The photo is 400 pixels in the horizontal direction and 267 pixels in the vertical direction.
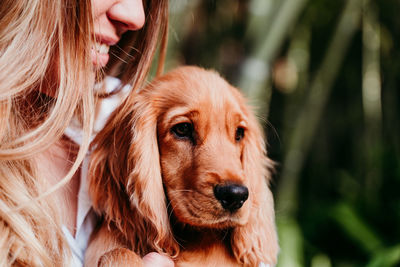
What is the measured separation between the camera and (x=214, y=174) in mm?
1301

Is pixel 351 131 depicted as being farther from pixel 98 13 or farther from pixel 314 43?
pixel 98 13

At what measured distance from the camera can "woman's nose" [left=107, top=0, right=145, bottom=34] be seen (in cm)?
141

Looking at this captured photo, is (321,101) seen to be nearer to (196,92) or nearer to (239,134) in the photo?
(239,134)

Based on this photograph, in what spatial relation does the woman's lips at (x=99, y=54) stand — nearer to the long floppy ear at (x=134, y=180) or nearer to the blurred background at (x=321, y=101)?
the long floppy ear at (x=134, y=180)

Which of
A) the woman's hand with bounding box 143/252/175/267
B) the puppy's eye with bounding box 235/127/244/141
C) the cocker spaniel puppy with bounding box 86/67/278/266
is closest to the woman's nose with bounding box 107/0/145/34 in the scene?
the cocker spaniel puppy with bounding box 86/67/278/266

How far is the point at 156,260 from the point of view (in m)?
1.28

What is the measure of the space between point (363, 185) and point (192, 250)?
116 inches

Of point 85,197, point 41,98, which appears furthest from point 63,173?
point 41,98

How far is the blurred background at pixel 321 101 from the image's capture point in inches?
109

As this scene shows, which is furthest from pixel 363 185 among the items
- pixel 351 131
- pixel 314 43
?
pixel 314 43

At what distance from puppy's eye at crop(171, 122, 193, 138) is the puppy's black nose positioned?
9.7 inches

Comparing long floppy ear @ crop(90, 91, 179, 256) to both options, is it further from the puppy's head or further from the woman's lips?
Result: the woman's lips

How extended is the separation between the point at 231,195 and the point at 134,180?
33cm

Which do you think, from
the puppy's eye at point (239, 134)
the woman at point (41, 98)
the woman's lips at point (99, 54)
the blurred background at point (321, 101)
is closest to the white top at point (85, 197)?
the woman at point (41, 98)
